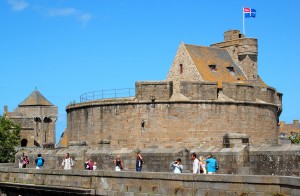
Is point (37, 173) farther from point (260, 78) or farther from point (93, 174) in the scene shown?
point (260, 78)

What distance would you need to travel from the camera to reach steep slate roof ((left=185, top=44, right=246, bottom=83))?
44906 millimetres

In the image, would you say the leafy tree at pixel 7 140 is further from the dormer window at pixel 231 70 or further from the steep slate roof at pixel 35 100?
the dormer window at pixel 231 70

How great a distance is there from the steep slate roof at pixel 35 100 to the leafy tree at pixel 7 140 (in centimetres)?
1978

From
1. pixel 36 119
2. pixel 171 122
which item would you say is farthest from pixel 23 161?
pixel 36 119

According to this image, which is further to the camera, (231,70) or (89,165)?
(231,70)

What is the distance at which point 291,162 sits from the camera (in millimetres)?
16219

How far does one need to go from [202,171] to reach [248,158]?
4.41ft

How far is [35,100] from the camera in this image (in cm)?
8312

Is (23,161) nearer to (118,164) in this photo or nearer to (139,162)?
(118,164)

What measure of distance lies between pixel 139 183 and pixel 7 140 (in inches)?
1747

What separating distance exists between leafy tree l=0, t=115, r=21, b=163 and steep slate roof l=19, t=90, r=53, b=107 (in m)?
19.8

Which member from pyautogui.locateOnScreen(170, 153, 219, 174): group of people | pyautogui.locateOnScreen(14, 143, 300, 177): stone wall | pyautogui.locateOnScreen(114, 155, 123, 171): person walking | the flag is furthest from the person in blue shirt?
the flag

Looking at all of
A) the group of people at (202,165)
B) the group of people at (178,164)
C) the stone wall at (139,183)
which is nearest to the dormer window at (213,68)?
the group of people at (178,164)

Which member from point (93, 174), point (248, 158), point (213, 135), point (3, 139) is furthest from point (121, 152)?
point (3, 139)
